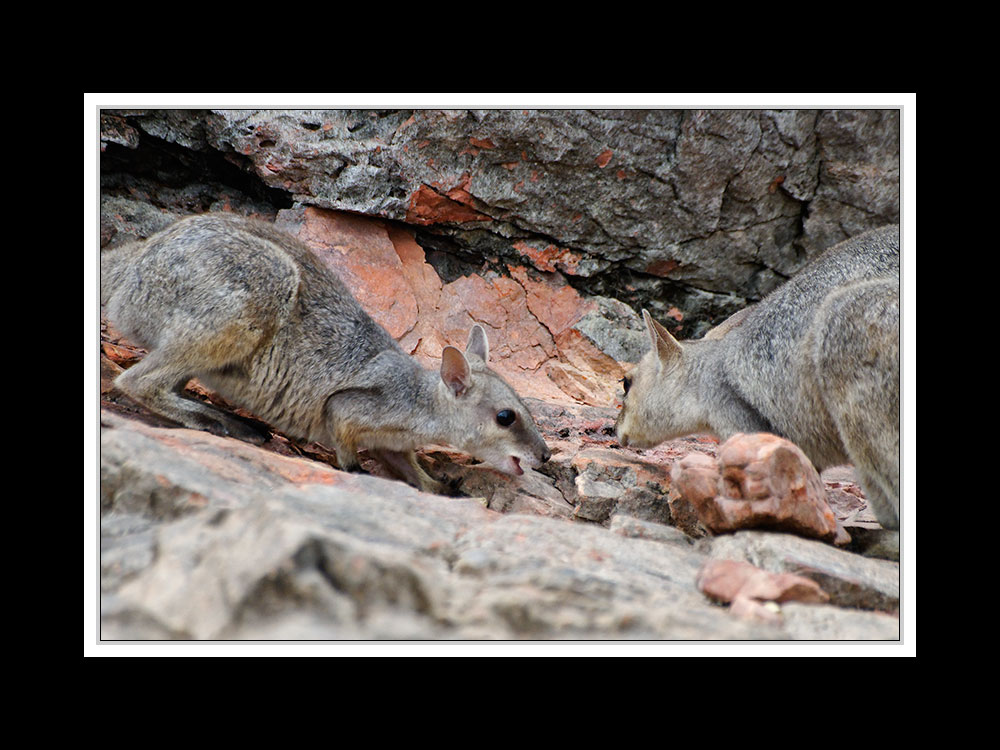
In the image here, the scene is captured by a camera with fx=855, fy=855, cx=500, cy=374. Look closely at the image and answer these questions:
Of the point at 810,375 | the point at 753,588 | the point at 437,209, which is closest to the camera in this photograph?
the point at 753,588

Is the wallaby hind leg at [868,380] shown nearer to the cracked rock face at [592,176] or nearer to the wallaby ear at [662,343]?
the wallaby ear at [662,343]

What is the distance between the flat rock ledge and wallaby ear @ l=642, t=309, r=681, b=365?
2.06 meters

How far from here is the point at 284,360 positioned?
645cm

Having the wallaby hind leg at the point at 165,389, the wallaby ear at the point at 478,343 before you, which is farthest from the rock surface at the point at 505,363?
the wallaby ear at the point at 478,343

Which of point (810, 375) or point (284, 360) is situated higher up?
point (284, 360)

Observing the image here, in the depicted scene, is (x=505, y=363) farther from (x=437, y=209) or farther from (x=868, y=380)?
(x=868, y=380)

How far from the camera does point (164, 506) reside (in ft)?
13.1

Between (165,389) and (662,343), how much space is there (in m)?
3.75

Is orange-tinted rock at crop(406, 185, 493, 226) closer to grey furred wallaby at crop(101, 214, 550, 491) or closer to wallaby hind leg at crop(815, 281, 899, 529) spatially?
grey furred wallaby at crop(101, 214, 550, 491)

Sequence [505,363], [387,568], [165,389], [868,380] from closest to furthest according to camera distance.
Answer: [387,568], [868,380], [165,389], [505,363]

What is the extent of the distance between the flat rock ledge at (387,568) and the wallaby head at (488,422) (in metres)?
1.47

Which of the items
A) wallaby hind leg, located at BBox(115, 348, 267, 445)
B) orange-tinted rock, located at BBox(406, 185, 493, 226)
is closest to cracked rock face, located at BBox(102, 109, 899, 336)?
orange-tinted rock, located at BBox(406, 185, 493, 226)

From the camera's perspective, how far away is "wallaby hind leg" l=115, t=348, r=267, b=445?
598cm

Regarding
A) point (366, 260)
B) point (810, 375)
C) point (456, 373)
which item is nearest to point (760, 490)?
point (810, 375)
